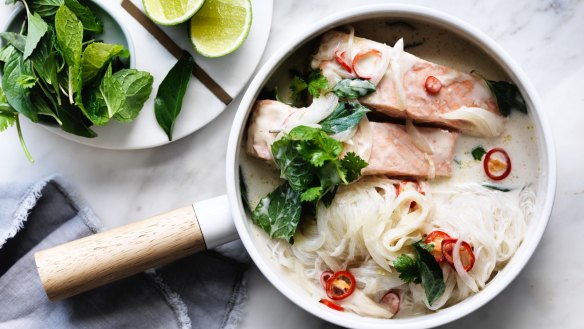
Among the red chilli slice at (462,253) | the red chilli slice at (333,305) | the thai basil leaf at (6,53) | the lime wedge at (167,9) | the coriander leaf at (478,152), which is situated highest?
the lime wedge at (167,9)

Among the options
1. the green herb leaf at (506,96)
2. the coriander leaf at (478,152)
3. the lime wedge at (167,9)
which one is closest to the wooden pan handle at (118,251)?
the lime wedge at (167,9)

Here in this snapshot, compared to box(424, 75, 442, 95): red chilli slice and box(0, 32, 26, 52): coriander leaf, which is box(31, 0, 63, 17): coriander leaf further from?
box(424, 75, 442, 95): red chilli slice

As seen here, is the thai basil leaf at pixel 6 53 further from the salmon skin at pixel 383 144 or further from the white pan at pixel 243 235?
the salmon skin at pixel 383 144

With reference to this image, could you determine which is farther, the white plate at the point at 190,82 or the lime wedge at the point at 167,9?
the white plate at the point at 190,82

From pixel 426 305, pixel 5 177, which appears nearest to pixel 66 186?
pixel 5 177

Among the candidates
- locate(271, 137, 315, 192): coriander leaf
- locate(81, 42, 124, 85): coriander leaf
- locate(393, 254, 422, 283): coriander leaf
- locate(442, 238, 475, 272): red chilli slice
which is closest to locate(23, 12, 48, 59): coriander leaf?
locate(81, 42, 124, 85): coriander leaf

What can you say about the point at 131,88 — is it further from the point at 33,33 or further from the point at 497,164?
the point at 497,164

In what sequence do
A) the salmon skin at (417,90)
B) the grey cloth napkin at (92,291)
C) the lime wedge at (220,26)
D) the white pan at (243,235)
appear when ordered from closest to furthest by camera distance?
the white pan at (243,235), the salmon skin at (417,90), the lime wedge at (220,26), the grey cloth napkin at (92,291)
